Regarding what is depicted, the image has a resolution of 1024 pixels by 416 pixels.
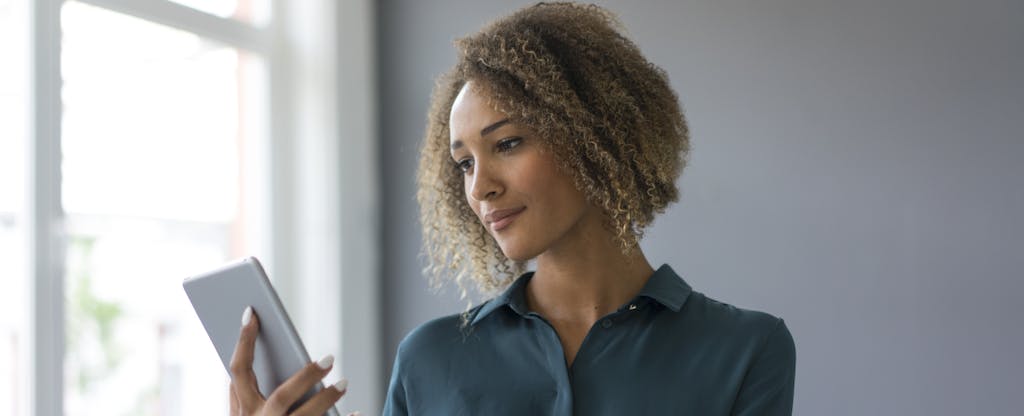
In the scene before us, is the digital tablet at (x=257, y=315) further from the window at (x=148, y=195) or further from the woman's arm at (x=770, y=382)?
the window at (x=148, y=195)

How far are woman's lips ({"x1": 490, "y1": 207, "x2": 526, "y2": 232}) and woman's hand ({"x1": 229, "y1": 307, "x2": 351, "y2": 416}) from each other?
27 centimetres

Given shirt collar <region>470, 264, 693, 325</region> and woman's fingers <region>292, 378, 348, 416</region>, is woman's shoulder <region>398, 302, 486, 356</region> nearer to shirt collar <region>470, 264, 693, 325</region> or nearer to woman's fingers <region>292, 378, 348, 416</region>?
shirt collar <region>470, 264, 693, 325</region>

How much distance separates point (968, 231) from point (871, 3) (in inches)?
22.0

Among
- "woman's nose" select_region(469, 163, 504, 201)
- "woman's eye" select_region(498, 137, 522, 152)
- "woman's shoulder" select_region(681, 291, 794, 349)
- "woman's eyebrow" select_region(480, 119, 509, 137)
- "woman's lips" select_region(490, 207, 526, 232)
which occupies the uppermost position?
"woman's eyebrow" select_region(480, 119, 509, 137)

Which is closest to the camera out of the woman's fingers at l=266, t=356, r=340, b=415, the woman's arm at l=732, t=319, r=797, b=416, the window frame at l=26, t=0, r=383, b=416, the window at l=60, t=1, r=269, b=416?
the woman's fingers at l=266, t=356, r=340, b=415

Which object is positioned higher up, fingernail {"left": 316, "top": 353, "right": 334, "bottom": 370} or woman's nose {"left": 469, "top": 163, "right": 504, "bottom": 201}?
woman's nose {"left": 469, "top": 163, "right": 504, "bottom": 201}

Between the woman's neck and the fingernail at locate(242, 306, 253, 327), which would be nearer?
the fingernail at locate(242, 306, 253, 327)

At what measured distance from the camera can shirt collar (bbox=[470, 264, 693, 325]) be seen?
136 cm

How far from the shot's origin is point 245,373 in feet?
3.91

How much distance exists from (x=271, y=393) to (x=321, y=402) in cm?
8

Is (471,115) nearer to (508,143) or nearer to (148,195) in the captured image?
(508,143)

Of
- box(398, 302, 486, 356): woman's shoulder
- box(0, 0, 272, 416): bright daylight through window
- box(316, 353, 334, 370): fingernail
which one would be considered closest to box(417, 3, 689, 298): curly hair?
box(398, 302, 486, 356): woman's shoulder

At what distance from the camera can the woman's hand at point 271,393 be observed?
1.17 metres

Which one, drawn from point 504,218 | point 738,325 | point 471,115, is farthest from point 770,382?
point 471,115
